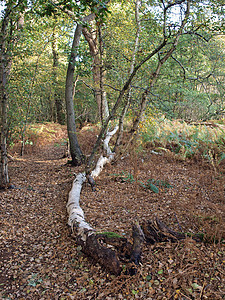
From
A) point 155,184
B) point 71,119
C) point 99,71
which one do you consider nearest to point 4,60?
point 71,119

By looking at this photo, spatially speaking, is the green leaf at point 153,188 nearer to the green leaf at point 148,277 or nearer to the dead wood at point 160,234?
the dead wood at point 160,234

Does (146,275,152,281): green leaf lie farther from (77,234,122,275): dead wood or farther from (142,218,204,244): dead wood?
(142,218,204,244): dead wood

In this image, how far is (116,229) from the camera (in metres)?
3.38

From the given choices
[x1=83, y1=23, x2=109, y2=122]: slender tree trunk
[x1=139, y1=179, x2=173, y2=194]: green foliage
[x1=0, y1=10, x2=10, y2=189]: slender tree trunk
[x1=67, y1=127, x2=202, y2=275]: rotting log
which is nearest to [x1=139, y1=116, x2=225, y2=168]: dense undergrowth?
[x1=83, y1=23, x2=109, y2=122]: slender tree trunk

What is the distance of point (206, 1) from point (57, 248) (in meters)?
5.33

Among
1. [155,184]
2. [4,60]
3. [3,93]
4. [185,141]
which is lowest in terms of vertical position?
[155,184]

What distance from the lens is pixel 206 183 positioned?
520cm

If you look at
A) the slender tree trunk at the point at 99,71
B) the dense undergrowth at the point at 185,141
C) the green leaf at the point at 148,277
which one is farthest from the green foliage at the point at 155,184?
the green leaf at the point at 148,277

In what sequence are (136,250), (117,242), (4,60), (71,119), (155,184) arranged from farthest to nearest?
(71,119), (155,184), (4,60), (117,242), (136,250)

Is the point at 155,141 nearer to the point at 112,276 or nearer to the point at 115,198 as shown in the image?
the point at 115,198

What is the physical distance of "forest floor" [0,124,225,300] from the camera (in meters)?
2.35

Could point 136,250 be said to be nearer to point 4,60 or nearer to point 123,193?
point 123,193

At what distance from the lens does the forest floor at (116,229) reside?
235 centimetres

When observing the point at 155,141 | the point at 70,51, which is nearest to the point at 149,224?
the point at 70,51
